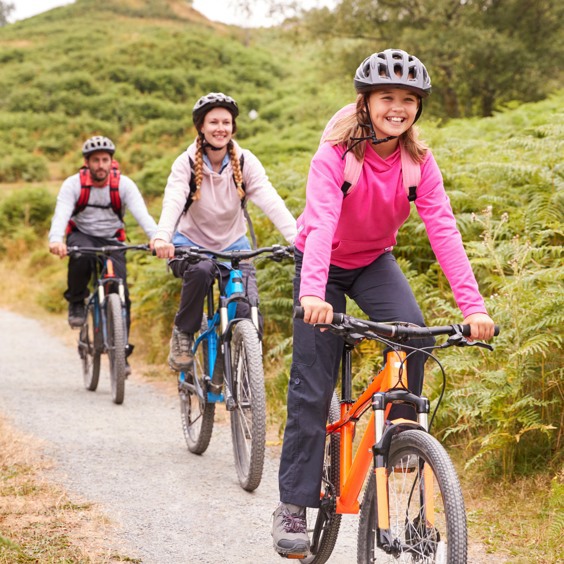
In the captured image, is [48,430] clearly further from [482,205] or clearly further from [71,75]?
[71,75]

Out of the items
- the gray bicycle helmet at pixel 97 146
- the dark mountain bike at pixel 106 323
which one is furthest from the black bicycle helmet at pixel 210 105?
the gray bicycle helmet at pixel 97 146

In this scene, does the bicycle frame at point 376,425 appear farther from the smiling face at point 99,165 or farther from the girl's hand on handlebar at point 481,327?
the smiling face at point 99,165

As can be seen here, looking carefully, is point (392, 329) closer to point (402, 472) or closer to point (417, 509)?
point (402, 472)

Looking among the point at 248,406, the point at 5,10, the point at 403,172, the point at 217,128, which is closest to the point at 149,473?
the point at 248,406

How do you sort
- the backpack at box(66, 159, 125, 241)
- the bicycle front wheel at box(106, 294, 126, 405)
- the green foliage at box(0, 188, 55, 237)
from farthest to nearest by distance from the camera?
the green foliage at box(0, 188, 55, 237), the backpack at box(66, 159, 125, 241), the bicycle front wheel at box(106, 294, 126, 405)

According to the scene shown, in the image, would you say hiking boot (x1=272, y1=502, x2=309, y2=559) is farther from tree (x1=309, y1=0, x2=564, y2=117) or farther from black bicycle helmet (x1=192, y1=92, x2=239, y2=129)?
tree (x1=309, y1=0, x2=564, y2=117)

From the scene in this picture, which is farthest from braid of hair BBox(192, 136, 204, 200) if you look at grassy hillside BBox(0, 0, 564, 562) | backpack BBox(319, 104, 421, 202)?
backpack BBox(319, 104, 421, 202)

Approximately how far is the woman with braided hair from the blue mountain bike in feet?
0.35

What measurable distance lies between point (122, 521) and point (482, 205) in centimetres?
476

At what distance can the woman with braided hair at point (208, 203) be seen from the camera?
577 centimetres

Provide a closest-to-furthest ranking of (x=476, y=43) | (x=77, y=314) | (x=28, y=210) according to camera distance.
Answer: (x=77, y=314) → (x=476, y=43) → (x=28, y=210)

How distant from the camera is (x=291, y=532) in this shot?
3645mm

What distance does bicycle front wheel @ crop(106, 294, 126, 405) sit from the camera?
784cm

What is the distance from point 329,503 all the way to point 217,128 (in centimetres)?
311
